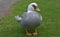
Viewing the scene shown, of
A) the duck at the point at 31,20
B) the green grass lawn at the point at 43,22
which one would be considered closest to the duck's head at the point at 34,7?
the duck at the point at 31,20

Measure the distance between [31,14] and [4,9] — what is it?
2.53 metres

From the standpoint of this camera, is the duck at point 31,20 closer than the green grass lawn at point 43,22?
Yes

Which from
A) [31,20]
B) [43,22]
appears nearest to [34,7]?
[31,20]

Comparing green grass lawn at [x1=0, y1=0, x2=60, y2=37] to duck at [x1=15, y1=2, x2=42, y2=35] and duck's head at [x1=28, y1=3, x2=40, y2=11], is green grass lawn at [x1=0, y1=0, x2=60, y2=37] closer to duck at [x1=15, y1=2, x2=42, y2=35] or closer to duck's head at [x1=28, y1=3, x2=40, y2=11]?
duck at [x1=15, y1=2, x2=42, y2=35]

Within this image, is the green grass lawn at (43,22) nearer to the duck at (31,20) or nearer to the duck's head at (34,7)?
the duck at (31,20)

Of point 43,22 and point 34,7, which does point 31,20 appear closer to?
point 34,7

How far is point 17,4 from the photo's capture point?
734cm

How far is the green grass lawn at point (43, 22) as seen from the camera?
16.1ft

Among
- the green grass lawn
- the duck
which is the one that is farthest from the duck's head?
the green grass lawn

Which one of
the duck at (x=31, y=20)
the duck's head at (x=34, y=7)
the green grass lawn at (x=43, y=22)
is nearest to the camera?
the duck at (x=31, y=20)

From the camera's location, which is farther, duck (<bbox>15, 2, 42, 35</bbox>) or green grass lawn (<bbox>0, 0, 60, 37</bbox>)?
green grass lawn (<bbox>0, 0, 60, 37</bbox>)

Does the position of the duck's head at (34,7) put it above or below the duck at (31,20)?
above

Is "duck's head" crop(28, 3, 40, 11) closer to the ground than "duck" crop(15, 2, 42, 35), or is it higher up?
higher up

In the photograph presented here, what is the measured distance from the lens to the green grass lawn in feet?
16.1
